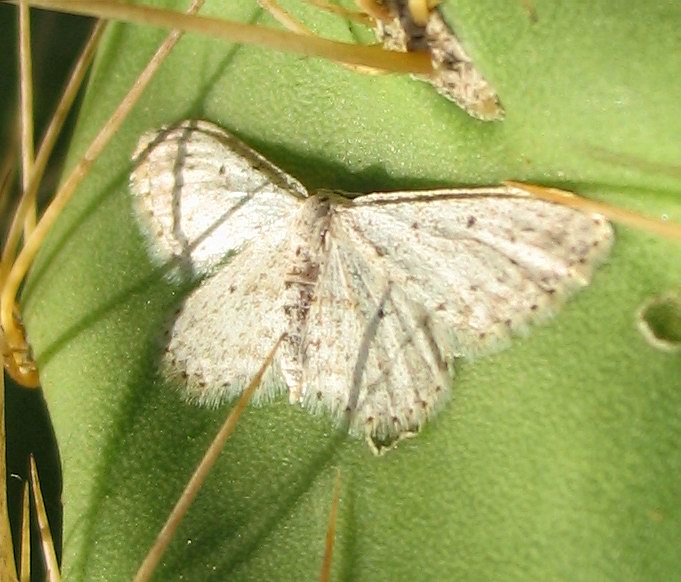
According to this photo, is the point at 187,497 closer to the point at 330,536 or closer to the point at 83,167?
the point at 330,536

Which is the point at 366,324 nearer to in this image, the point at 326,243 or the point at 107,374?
the point at 326,243

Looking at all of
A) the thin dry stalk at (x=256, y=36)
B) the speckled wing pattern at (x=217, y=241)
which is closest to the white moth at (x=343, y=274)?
the speckled wing pattern at (x=217, y=241)

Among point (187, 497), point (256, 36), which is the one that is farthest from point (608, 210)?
point (187, 497)

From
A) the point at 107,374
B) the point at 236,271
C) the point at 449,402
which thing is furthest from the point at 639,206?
the point at 107,374

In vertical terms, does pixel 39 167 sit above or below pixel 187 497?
above

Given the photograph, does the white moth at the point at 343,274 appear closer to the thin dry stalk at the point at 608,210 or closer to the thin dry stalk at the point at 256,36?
the thin dry stalk at the point at 608,210

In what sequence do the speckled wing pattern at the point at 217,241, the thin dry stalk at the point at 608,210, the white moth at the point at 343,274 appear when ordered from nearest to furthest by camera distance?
1. the thin dry stalk at the point at 608,210
2. the white moth at the point at 343,274
3. the speckled wing pattern at the point at 217,241
